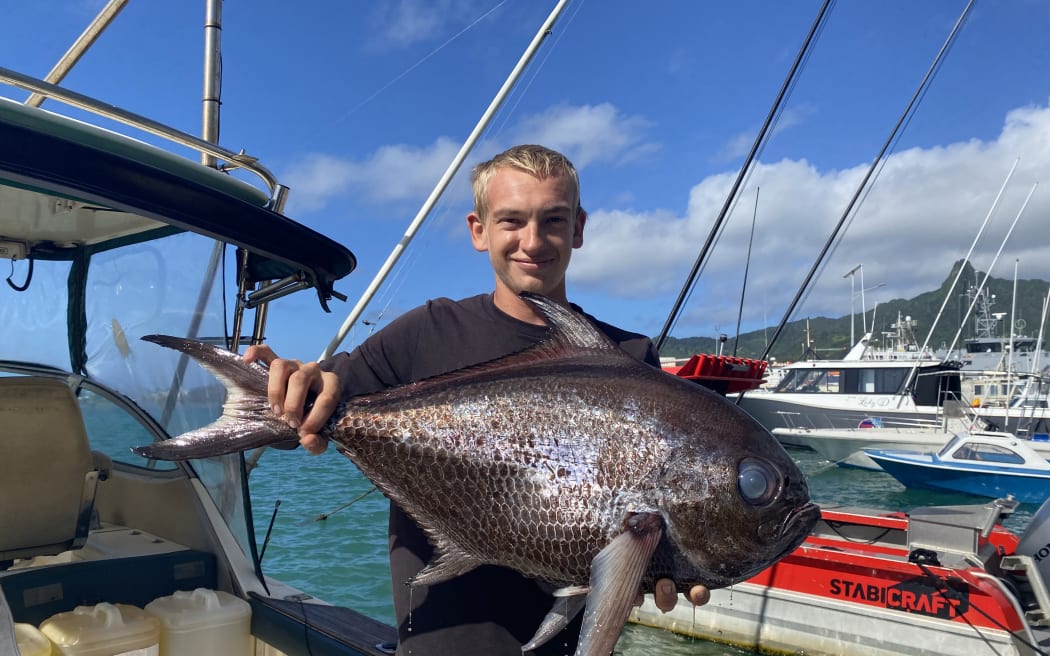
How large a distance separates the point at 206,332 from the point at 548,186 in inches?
113

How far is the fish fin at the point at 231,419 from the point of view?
186cm

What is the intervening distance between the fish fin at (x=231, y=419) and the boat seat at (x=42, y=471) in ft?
9.29

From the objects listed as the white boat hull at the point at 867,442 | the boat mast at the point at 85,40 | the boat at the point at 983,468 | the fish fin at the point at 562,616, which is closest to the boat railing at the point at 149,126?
the boat mast at the point at 85,40

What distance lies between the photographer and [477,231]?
244 cm

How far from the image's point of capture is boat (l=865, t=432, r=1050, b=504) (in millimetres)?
18219

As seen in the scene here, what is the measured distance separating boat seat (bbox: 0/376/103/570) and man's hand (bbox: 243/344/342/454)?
2908 millimetres

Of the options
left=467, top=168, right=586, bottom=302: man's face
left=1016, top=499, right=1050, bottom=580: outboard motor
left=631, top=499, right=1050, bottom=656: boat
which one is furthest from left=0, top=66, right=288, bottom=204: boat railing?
left=1016, top=499, right=1050, bottom=580: outboard motor

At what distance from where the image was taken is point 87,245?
477cm

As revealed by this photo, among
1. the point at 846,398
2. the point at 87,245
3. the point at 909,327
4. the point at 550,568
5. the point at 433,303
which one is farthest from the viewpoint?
the point at 909,327

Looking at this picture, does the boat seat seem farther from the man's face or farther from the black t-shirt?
the man's face

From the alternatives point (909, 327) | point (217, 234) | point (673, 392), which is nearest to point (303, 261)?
point (217, 234)

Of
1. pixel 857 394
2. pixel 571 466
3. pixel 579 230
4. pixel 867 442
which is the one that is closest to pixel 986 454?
pixel 867 442

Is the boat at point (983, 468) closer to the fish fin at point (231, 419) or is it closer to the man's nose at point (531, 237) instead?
the man's nose at point (531, 237)

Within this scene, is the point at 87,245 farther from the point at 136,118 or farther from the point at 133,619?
the point at 133,619
